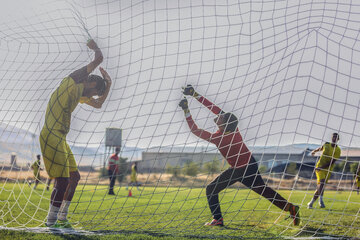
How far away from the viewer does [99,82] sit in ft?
12.0

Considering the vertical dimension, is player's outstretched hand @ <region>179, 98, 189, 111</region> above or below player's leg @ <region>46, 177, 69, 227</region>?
above

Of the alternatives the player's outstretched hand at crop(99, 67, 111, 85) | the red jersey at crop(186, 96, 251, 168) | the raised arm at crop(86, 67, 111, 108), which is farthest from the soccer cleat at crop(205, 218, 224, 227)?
the player's outstretched hand at crop(99, 67, 111, 85)

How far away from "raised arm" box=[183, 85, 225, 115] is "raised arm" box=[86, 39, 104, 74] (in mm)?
1055

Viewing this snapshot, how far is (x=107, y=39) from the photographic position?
4246mm

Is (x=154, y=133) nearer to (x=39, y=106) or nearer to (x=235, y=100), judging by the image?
(x=235, y=100)

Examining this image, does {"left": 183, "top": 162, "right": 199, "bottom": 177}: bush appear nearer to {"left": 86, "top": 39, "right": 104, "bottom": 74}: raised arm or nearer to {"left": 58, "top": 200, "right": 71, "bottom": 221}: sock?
{"left": 58, "top": 200, "right": 71, "bottom": 221}: sock

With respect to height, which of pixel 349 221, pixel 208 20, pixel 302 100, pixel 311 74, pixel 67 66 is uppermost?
pixel 208 20

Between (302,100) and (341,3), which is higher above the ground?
(341,3)

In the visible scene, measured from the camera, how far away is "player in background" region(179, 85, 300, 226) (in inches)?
158

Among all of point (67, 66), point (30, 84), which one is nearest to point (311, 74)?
point (67, 66)

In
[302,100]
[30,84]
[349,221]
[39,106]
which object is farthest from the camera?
[349,221]

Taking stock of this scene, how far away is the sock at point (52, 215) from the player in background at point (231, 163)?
169 centimetres

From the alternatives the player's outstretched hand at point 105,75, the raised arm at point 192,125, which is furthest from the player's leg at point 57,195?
the raised arm at point 192,125

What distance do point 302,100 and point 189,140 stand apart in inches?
52.2
